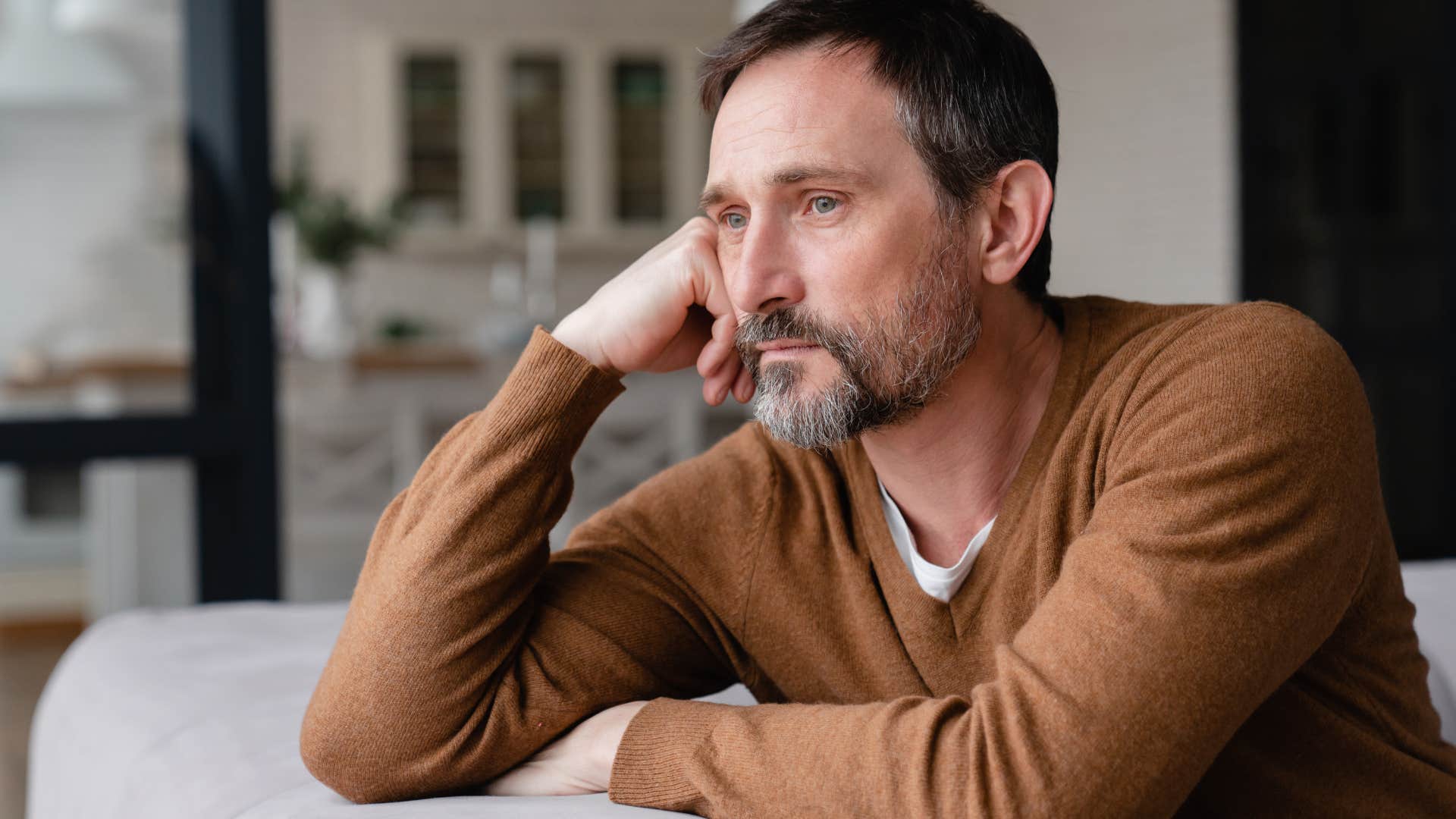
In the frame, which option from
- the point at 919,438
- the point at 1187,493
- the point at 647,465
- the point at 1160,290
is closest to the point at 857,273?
the point at 919,438

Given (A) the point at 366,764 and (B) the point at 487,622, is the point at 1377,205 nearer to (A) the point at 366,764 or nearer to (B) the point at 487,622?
(B) the point at 487,622

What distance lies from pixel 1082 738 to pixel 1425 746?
1.42 ft

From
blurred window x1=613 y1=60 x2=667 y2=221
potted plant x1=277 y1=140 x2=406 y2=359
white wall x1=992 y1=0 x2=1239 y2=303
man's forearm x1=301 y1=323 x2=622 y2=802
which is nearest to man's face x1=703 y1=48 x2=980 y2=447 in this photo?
man's forearm x1=301 y1=323 x2=622 y2=802

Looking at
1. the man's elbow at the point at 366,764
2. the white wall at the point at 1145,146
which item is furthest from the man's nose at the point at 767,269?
the white wall at the point at 1145,146

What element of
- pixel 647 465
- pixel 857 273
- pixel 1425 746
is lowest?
pixel 647 465

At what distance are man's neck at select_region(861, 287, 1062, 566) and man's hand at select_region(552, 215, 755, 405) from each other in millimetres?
171

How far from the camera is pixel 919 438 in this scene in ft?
4.20

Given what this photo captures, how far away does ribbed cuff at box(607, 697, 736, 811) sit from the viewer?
3.51ft

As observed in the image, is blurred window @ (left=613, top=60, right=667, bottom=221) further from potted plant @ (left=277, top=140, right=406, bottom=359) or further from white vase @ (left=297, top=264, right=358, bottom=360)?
white vase @ (left=297, top=264, right=358, bottom=360)

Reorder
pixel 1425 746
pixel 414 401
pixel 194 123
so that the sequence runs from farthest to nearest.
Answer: pixel 414 401 < pixel 194 123 < pixel 1425 746

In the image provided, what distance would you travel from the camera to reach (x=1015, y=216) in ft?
4.17

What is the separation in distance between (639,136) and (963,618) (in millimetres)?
6789

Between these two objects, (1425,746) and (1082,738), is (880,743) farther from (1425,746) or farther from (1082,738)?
(1425,746)

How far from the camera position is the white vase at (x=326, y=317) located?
228 inches
